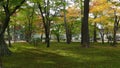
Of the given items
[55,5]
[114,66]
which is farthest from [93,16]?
[114,66]

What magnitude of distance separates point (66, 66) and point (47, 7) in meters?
23.4

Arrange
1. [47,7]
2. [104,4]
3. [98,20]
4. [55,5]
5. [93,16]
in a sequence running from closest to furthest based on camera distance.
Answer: [47,7] < [55,5] < [104,4] < [98,20] < [93,16]

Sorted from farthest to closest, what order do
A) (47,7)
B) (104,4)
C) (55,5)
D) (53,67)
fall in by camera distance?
(104,4)
(55,5)
(47,7)
(53,67)

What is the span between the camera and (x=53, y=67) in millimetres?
15812

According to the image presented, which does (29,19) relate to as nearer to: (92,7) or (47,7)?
(92,7)

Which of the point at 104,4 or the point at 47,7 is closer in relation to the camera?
the point at 47,7

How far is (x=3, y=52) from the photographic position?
79.2 feet

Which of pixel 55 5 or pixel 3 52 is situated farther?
pixel 55 5

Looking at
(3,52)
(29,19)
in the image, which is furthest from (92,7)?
(3,52)

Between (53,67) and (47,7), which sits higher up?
(47,7)

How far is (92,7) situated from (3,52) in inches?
1518

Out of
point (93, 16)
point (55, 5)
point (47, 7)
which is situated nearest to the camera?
point (47, 7)

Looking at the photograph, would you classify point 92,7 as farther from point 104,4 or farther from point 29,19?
point 29,19

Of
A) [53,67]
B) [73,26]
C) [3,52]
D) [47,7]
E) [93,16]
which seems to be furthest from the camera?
[73,26]
